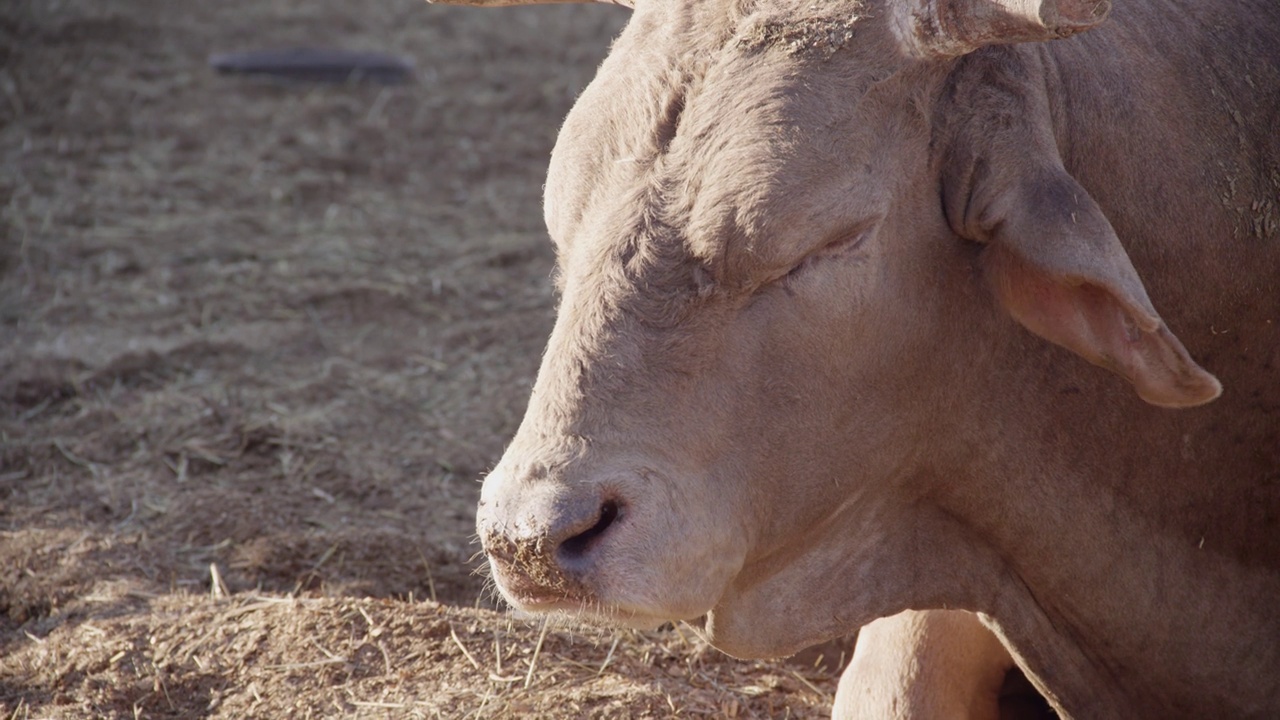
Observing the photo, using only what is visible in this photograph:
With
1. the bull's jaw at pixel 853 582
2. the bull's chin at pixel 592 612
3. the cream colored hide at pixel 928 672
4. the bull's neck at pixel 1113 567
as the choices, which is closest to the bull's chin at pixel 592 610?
the bull's chin at pixel 592 612

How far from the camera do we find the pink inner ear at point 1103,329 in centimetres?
267

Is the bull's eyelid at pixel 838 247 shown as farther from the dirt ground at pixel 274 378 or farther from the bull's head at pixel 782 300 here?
the dirt ground at pixel 274 378

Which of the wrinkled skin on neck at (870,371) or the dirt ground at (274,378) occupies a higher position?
the wrinkled skin on neck at (870,371)

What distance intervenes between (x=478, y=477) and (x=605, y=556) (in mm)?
2829

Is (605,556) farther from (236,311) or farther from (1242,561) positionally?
(236,311)

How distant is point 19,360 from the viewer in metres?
6.16

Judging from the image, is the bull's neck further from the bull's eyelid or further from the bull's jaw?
the bull's eyelid

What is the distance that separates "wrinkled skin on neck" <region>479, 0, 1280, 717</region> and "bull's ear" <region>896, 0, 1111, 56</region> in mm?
55

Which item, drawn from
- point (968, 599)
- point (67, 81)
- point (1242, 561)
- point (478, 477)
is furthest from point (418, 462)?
point (67, 81)

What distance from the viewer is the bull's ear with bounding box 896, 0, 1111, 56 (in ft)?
8.21

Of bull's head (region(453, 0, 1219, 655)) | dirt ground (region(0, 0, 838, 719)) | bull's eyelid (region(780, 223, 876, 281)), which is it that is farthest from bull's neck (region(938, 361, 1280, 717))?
dirt ground (region(0, 0, 838, 719))

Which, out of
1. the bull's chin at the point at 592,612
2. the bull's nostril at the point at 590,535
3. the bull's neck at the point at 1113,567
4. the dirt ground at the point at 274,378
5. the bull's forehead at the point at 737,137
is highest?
the bull's forehead at the point at 737,137

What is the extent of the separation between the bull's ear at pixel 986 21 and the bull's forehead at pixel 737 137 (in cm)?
7

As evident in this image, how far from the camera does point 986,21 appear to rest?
263 cm
